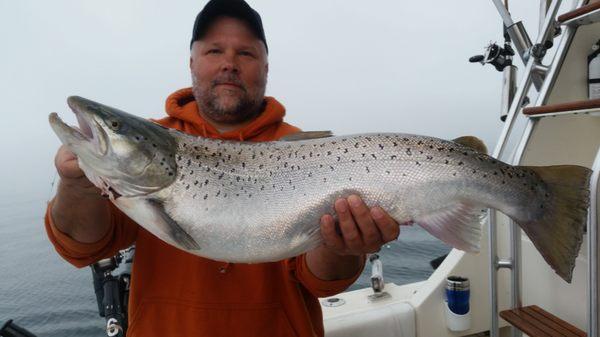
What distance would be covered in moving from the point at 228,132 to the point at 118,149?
3.02 ft

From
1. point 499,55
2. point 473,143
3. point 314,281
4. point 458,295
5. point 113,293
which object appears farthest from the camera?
point 499,55

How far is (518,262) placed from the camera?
286 centimetres

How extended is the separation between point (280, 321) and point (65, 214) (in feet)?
4.17

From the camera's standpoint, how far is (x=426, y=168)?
1.96 metres

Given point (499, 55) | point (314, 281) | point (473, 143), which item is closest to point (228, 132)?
point (314, 281)

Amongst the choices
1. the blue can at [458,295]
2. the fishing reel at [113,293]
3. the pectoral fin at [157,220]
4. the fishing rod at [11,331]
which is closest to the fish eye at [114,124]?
the pectoral fin at [157,220]

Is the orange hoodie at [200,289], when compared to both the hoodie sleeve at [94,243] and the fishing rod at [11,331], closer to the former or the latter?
the hoodie sleeve at [94,243]

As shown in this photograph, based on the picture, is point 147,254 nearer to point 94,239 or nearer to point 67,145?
point 94,239

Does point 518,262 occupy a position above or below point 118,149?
below

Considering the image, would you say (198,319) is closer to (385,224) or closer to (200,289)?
(200,289)

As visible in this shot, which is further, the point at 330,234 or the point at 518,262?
the point at 518,262

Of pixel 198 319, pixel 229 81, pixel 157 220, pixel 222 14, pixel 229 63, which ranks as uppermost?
pixel 222 14

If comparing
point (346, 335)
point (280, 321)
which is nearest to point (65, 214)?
point (280, 321)

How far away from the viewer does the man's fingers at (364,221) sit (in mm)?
1906
